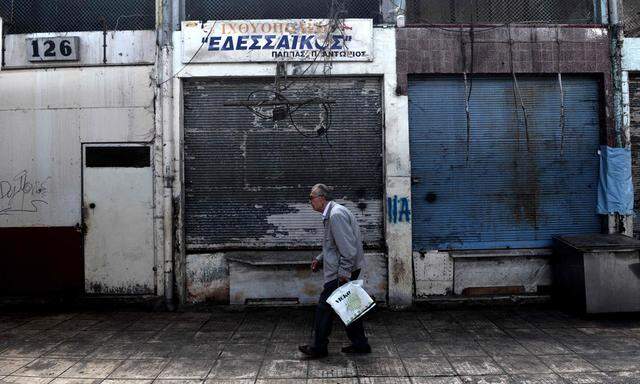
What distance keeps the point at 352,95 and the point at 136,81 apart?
3562 mm

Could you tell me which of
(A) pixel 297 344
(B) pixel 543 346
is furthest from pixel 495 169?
(A) pixel 297 344

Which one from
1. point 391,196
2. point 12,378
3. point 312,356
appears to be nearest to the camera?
point 12,378

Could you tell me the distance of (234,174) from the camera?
751 cm

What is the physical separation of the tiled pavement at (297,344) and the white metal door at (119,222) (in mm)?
610

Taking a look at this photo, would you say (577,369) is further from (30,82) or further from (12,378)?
(30,82)

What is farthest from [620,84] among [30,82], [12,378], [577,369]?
[30,82]

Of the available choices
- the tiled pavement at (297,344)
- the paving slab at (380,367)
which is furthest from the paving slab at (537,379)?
the paving slab at (380,367)

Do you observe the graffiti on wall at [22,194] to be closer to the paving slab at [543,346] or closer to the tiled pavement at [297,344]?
the tiled pavement at [297,344]

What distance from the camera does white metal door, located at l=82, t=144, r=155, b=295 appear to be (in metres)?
7.43

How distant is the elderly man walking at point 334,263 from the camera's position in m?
4.80

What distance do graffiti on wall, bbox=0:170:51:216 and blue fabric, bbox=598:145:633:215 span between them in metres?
9.15

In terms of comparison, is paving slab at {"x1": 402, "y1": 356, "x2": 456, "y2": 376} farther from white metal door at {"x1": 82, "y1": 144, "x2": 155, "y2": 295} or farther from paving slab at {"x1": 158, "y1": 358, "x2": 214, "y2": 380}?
white metal door at {"x1": 82, "y1": 144, "x2": 155, "y2": 295}

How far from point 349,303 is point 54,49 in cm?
653

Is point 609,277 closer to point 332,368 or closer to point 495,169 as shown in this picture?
point 495,169
